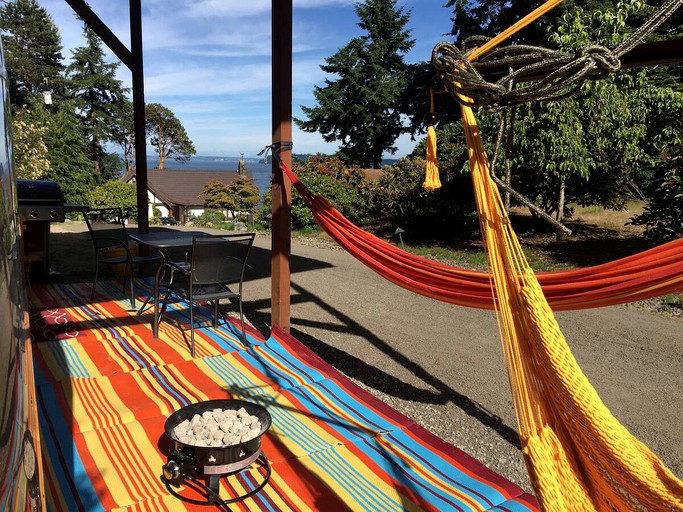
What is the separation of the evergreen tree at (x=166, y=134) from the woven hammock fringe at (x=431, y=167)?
3385 centimetres

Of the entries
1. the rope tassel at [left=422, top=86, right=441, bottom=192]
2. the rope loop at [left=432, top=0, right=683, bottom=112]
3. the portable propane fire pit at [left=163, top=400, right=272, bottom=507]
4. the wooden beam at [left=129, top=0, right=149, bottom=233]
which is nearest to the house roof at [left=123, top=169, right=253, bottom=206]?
the wooden beam at [left=129, top=0, right=149, bottom=233]

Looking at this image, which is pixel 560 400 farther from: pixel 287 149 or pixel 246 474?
pixel 287 149

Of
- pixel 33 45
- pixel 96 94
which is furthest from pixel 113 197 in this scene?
pixel 33 45

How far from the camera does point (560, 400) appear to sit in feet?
3.76

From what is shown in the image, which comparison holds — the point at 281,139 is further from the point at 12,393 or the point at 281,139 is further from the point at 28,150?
the point at 28,150

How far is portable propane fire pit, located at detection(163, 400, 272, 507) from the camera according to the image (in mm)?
1624

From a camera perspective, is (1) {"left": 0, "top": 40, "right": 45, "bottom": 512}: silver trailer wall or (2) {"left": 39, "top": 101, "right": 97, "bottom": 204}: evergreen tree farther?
(2) {"left": 39, "top": 101, "right": 97, "bottom": 204}: evergreen tree

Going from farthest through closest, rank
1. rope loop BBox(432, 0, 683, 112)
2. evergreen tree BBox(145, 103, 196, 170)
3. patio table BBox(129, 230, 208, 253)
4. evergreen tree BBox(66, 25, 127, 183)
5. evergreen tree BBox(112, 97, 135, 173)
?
evergreen tree BBox(145, 103, 196, 170)
evergreen tree BBox(112, 97, 135, 173)
evergreen tree BBox(66, 25, 127, 183)
patio table BBox(129, 230, 208, 253)
rope loop BBox(432, 0, 683, 112)

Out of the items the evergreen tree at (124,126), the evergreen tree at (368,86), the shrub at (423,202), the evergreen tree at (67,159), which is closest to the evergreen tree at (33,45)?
the evergreen tree at (124,126)

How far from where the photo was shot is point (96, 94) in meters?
25.3

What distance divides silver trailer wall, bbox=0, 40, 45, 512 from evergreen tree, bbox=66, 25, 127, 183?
2621cm

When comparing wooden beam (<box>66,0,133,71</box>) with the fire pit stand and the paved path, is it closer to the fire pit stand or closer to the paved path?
the paved path

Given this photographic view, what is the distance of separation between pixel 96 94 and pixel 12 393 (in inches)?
1127

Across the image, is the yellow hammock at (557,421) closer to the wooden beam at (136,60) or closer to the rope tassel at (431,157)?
the rope tassel at (431,157)
